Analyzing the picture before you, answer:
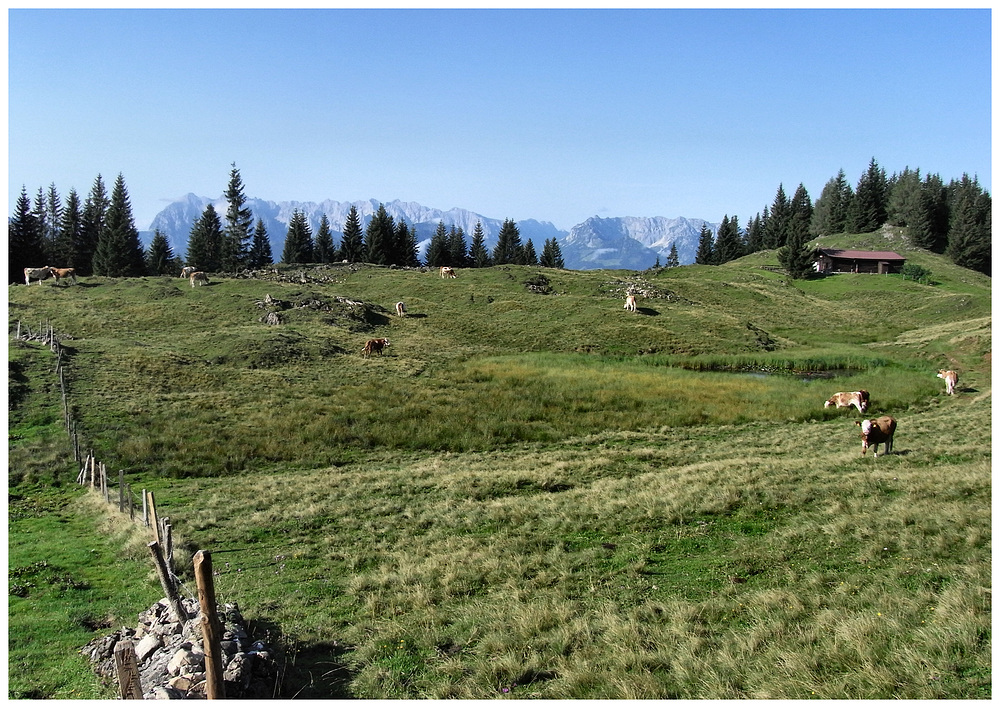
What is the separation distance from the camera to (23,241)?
8881 cm

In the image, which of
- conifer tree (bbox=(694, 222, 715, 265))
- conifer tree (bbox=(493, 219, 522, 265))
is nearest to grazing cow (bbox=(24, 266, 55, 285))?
conifer tree (bbox=(493, 219, 522, 265))

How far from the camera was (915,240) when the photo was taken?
401 feet

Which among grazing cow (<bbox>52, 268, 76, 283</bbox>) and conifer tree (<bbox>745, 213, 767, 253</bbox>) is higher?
conifer tree (<bbox>745, 213, 767, 253</bbox>)

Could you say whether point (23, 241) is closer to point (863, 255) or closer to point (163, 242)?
point (163, 242)

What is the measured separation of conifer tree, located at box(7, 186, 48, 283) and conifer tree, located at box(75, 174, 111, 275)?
7889 millimetres

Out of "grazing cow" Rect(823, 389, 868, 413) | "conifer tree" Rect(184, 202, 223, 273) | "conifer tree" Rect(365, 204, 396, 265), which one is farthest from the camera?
"conifer tree" Rect(365, 204, 396, 265)

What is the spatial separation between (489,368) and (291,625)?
33620 millimetres

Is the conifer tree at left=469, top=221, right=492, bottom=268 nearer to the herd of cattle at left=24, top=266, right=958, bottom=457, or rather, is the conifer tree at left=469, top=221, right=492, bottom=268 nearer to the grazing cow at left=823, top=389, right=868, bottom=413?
the herd of cattle at left=24, top=266, right=958, bottom=457

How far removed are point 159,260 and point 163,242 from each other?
412 centimetres

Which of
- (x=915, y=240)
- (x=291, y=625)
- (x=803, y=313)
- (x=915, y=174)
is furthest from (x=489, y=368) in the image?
(x=915, y=174)

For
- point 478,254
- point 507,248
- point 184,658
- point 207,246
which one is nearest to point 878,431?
point 184,658

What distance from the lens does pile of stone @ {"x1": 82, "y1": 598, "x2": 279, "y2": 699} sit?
869cm

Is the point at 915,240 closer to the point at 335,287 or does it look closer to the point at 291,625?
the point at 335,287

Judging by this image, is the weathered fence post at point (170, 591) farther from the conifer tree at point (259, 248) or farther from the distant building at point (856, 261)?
the distant building at point (856, 261)
